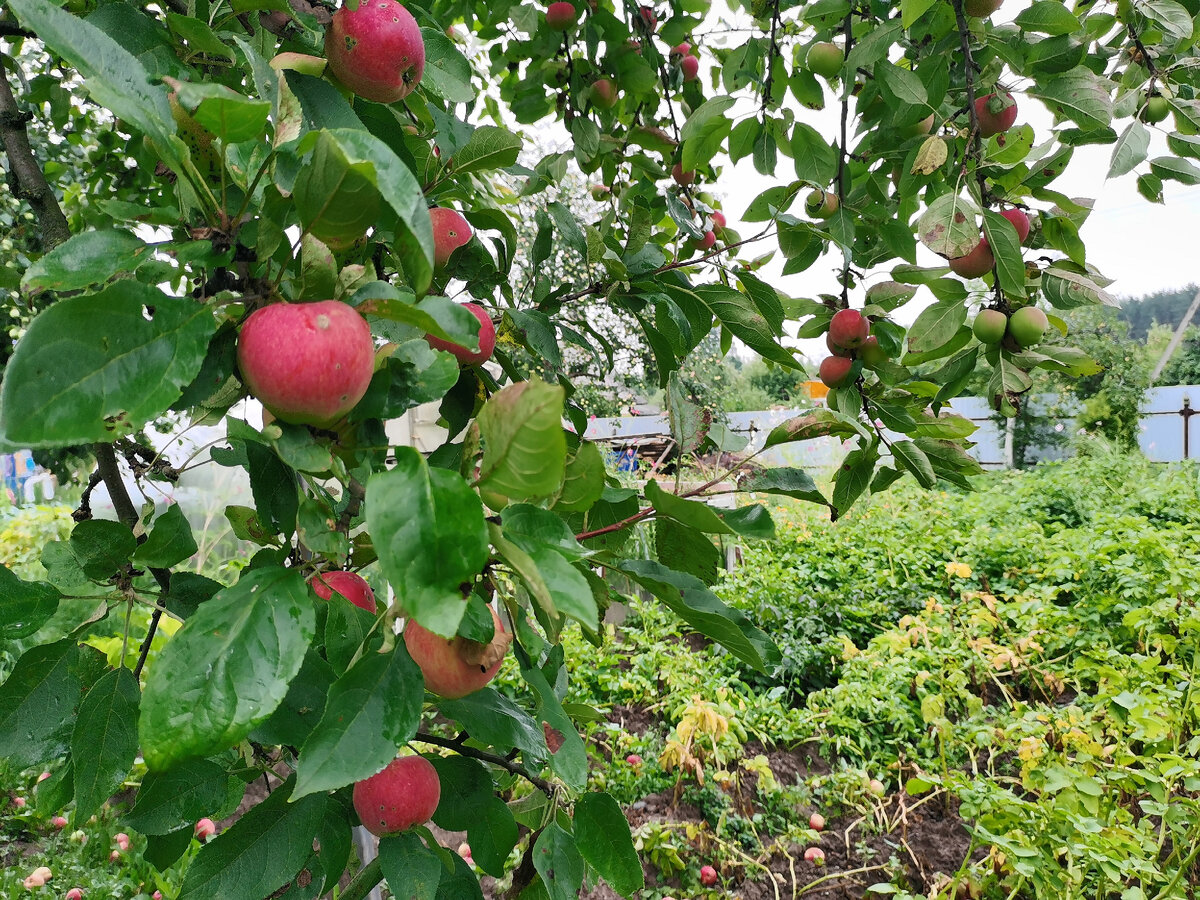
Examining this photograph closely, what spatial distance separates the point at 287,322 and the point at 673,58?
51.8 inches

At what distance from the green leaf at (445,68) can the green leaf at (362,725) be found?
0.39 metres

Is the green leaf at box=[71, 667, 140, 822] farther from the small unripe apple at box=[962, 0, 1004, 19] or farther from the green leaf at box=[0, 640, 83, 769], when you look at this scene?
the small unripe apple at box=[962, 0, 1004, 19]

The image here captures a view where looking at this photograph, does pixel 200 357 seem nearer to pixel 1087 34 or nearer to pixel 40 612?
pixel 40 612

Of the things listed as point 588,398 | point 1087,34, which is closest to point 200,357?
point 1087,34

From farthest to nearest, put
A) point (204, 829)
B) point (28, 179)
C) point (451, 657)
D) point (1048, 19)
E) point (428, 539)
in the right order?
point (204, 829) < point (1048, 19) < point (28, 179) < point (451, 657) < point (428, 539)

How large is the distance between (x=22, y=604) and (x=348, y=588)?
0.20 m

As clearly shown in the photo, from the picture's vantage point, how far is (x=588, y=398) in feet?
19.2

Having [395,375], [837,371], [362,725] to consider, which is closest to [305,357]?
[395,375]

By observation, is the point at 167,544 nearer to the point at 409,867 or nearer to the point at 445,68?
the point at 409,867

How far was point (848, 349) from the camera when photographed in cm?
81

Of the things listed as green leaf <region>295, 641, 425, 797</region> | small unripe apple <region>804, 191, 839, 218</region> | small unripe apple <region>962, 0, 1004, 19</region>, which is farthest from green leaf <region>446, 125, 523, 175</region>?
small unripe apple <region>962, 0, 1004, 19</region>

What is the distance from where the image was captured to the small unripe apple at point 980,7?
0.92m

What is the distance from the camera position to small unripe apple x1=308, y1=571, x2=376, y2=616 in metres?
0.48

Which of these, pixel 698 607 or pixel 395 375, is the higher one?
pixel 395 375
